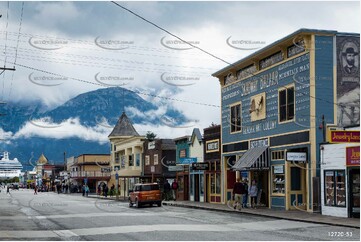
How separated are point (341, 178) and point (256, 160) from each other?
803cm

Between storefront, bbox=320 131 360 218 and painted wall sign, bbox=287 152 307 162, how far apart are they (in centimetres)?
157

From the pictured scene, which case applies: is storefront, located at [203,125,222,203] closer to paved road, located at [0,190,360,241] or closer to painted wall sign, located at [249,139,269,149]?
painted wall sign, located at [249,139,269,149]

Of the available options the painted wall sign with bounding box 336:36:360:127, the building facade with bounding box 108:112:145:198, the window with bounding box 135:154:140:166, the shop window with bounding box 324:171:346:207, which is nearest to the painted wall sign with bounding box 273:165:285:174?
the painted wall sign with bounding box 336:36:360:127

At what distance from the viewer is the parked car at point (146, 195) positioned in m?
40.1

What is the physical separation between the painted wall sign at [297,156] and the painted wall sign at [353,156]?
3.89m

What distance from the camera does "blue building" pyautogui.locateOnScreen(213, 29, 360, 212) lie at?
101 ft

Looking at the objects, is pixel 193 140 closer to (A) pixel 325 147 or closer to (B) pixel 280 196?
(B) pixel 280 196

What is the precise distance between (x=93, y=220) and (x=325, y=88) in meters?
12.9

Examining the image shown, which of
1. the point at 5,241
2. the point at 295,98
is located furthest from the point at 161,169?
the point at 5,241

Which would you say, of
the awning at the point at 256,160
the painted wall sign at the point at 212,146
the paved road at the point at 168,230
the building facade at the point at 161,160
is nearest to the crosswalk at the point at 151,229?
the paved road at the point at 168,230

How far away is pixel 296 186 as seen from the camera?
33.2m

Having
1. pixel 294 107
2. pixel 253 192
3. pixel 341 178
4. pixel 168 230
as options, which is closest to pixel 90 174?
pixel 253 192

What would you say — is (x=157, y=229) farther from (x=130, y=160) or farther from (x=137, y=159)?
(x=130, y=160)

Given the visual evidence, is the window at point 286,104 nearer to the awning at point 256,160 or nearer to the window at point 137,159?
the awning at point 256,160
